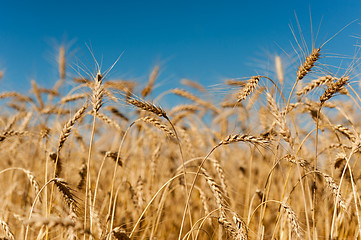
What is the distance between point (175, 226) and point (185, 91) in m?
1.81

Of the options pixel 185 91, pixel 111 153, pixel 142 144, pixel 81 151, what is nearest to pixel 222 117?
pixel 185 91

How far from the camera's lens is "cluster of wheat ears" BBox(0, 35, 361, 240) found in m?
1.95

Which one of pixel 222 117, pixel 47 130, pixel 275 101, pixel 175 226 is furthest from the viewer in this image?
pixel 222 117

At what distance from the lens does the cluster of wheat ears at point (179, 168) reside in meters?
1.95

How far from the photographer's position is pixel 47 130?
2580mm

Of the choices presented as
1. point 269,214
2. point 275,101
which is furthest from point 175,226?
point 275,101

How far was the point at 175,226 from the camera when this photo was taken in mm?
3957

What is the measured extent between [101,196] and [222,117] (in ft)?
8.61

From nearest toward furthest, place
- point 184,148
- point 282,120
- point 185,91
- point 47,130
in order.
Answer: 1. point 282,120
2. point 47,130
3. point 184,148
4. point 185,91

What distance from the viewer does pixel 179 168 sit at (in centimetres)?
271

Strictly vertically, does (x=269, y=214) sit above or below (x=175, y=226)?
above

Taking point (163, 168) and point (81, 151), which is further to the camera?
point (163, 168)

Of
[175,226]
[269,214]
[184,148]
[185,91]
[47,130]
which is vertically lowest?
[175,226]

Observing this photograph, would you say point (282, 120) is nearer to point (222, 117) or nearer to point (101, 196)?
point (101, 196)
